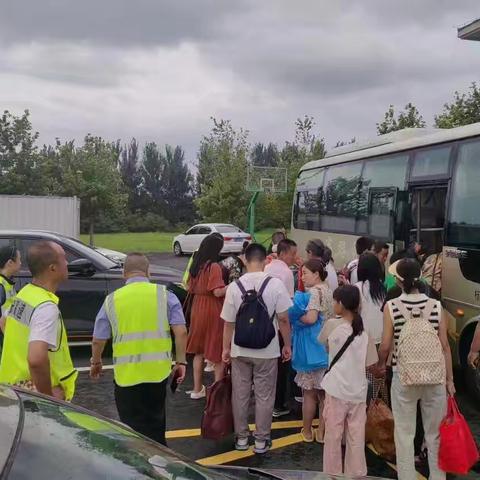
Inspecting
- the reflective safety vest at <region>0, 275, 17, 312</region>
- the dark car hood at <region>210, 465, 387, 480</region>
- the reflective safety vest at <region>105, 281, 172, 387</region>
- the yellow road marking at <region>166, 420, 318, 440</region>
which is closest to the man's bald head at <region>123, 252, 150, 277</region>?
the reflective safety vest at <region>105, 281, 172, 387</region>

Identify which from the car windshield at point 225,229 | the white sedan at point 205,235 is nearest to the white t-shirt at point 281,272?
the white sedan at point 205,235

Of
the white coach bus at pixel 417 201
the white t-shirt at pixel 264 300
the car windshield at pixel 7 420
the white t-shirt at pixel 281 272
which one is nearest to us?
the car windshield at pixel 7 420

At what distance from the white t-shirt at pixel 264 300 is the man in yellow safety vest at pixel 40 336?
1595 millimetres

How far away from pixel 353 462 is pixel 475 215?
3730 mm

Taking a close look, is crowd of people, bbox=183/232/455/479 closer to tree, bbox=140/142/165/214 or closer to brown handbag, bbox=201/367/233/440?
brown handbag, bbox=201/367/233/440

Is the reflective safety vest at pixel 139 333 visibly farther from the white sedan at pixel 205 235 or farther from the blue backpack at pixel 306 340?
the white sedan at pixel 205 235

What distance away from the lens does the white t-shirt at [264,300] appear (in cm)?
498

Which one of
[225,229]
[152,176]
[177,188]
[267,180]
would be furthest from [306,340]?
[152,176]

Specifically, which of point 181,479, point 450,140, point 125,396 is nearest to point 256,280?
point 125,396

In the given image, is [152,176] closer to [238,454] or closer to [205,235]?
[205,235]

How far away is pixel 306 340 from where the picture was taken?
17.3 ft

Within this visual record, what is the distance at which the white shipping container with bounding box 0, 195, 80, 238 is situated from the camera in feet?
56.1

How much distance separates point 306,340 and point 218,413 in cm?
99

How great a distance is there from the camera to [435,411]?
14.1ft
